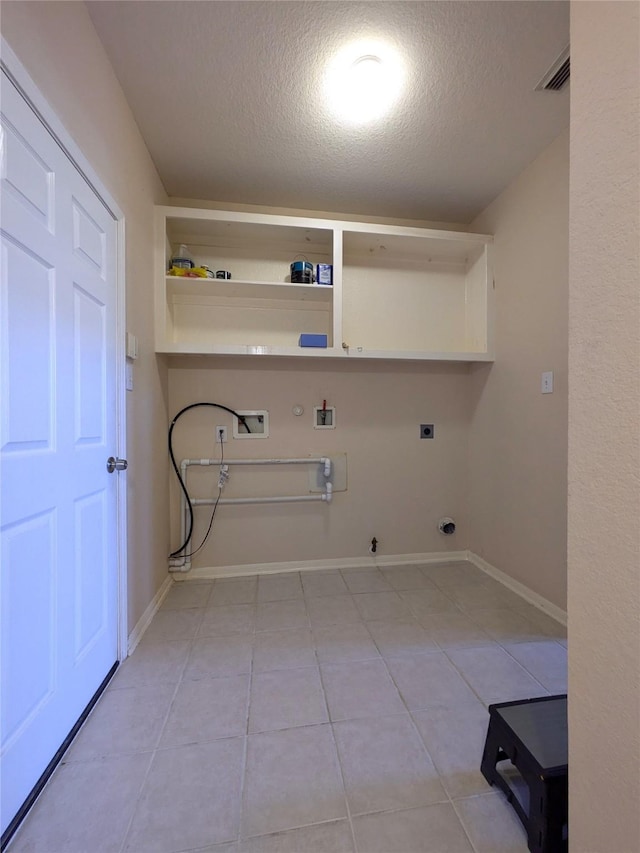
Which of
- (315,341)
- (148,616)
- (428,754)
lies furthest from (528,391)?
(148,616)

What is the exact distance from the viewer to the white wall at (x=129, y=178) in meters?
0.96

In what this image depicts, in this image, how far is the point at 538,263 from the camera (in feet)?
6.31

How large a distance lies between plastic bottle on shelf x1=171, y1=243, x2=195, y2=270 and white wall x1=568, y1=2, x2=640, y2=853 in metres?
1.92

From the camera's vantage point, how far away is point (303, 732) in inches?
44.5

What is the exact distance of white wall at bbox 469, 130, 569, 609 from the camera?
5.86 ft

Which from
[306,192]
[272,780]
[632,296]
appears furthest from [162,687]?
[306,192]

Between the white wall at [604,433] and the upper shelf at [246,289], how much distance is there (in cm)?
160

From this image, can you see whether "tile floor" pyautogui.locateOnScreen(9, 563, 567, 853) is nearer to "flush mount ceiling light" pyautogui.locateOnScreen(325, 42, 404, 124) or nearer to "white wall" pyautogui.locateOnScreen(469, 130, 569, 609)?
"white wall" pyautogui.locateOnScreen(469, 130, 569, 609)

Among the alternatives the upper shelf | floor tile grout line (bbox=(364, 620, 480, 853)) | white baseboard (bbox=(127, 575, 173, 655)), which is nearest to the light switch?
the upper shelf

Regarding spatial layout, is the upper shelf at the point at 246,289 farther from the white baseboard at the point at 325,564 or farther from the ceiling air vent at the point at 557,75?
the white baseboard at the point at 325,564

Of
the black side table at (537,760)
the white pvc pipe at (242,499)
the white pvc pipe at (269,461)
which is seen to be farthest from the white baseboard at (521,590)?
the white pvc pipe at (269,461)

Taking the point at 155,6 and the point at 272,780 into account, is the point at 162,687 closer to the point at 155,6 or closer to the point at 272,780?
the point at 272,780

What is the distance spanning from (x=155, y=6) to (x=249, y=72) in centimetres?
36

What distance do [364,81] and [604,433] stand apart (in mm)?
1705
